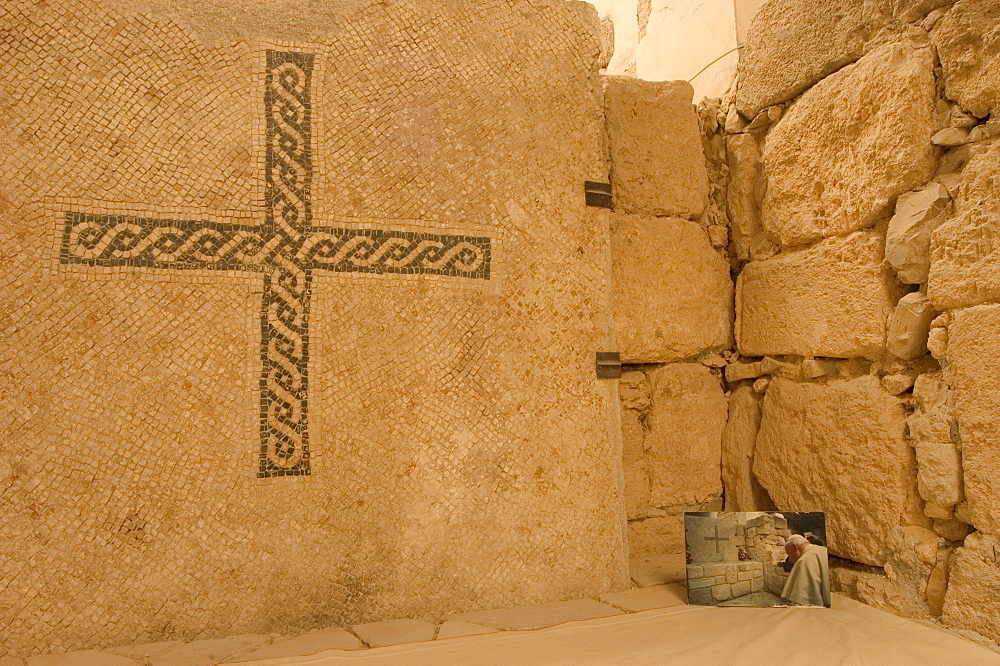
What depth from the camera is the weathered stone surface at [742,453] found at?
9.08 ft

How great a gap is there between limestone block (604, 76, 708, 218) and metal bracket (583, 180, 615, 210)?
7.2 inches

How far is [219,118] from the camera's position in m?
2.19

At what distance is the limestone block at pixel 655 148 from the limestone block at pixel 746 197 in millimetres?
133

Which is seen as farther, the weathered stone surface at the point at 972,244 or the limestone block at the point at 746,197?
the limestone block at the point at 746,197

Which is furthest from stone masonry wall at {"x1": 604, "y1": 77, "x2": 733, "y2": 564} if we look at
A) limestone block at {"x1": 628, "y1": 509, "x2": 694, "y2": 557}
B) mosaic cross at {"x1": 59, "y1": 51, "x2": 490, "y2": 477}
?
mosaic cross at {"x1": 59, "y1": 51, "x2": 490, "y2": 477}

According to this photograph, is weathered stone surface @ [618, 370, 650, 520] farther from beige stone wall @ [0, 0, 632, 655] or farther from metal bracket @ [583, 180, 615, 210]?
metal bracket @ [583, 180, 615, 210]

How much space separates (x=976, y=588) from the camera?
1.93 meters

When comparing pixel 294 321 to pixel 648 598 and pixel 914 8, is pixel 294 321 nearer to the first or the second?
pixel 648 598

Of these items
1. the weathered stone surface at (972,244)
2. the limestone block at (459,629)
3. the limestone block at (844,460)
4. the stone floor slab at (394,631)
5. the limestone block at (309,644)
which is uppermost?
the weathered stone surface at (972,244)

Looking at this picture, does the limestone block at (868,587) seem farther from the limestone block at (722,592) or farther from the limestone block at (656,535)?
the limestone block at (656,535)

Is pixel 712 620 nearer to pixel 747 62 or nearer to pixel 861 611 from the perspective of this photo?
pixel 861 611

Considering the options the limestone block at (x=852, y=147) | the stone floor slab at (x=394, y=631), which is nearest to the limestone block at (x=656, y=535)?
the stone floor slab at (x=394, y=631)

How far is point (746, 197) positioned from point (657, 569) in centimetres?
155

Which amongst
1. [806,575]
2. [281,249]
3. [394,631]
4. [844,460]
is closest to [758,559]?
[806,575]
